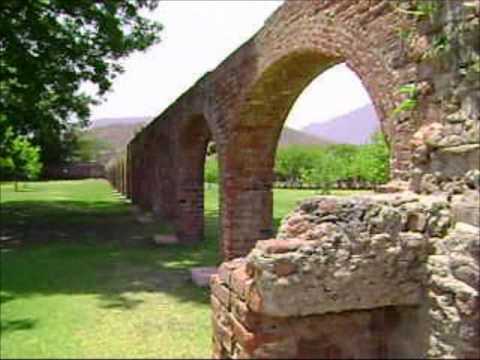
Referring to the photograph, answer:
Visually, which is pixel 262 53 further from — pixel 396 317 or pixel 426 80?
pixel 396 317

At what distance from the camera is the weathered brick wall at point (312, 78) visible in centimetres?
378

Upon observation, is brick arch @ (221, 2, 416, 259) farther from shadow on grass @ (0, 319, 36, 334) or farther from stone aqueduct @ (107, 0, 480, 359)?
shadow on grass @ (0, 319, 36, 334)

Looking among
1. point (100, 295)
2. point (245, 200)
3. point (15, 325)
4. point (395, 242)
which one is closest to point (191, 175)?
point (245, 200)

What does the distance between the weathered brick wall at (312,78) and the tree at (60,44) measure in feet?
9.92

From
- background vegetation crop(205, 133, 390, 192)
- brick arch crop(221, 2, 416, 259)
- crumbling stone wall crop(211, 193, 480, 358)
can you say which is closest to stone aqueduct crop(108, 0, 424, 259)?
brick arch crop(221, 2, 416, 259)

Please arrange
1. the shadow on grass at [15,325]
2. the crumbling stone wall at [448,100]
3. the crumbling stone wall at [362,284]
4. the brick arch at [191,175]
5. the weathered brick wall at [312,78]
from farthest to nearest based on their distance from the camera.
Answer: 1. the brick arch at [191,175]
2. the shadow on grass at [15,325]
3. the weathered brick wall at [312,78]
4. the crumbling stone wall at [448,100]
5. the crumbling stone wall at [362,284]

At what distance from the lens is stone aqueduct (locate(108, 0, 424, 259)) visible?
4.64 m

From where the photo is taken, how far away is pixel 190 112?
11.1m

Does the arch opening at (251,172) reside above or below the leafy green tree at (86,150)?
below

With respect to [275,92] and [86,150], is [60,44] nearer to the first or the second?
[275,92]

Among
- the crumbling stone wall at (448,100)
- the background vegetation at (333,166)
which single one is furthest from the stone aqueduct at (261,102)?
the background vegetation at (333,166)

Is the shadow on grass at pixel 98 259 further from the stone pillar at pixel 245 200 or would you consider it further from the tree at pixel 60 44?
the tree at pixel 60 44

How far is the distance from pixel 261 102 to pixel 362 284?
15.2 ft

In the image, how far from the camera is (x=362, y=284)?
3.51 meters
